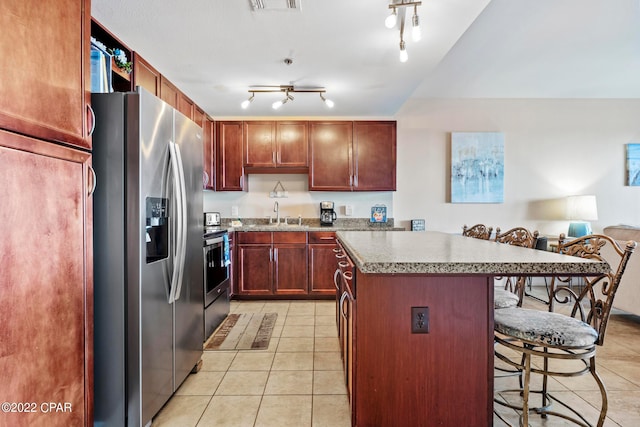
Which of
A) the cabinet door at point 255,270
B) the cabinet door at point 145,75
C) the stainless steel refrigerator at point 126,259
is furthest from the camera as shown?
the cabinet door at point 255,270

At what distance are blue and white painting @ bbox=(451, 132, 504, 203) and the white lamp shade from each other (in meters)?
0.87

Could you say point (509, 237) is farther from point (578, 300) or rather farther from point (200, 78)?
point (200, 78)

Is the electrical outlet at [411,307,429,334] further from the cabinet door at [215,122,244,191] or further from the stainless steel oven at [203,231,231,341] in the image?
the cabinet door at [215,122,244,191]

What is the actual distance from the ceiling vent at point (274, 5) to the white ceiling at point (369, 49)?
19mm

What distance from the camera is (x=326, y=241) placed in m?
3.81

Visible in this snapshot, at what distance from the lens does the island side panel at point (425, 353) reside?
1301 millimetres

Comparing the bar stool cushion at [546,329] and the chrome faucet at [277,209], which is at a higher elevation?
the chrome faucet at [277,209]

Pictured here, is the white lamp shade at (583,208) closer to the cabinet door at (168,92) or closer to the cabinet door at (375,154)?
the cabinet door at (375,154)

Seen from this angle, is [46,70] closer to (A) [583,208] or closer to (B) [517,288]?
(B) [517,288]

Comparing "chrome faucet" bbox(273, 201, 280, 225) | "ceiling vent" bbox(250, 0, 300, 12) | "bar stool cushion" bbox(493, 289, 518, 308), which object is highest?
"ceiling vent" bbox(250, 0, 300, 12)

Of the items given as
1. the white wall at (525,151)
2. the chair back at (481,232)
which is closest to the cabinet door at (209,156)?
the white wall at (525,151)

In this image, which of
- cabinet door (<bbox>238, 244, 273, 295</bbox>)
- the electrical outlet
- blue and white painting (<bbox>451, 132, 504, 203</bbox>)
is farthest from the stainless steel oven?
blue and white painting (<bbox>451, 132, 504, 203</bbox>)

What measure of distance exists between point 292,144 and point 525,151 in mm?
3310

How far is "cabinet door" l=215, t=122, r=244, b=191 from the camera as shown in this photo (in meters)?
4.04
